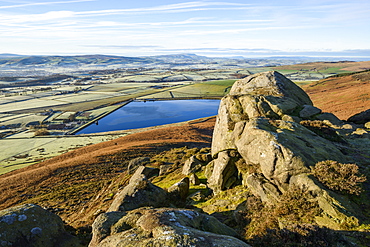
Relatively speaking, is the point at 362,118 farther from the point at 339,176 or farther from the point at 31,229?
the point at 31,229

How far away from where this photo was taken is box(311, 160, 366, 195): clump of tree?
38.7 feet

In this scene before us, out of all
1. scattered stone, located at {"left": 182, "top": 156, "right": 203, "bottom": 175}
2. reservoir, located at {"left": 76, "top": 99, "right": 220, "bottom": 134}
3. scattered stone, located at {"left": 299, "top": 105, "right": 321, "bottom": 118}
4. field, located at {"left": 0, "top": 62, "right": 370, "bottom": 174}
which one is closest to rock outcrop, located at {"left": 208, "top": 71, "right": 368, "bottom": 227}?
scattered stone, located at {"left": 299, "top": 105, "right": 321, "bottom": 118}

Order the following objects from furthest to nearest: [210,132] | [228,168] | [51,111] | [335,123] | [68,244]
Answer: [51,111]
[210,132]
[335,123]
[228,168]
[68,244]

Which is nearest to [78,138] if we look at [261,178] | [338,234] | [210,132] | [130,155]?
[130,155]

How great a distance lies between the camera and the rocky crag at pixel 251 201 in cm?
914

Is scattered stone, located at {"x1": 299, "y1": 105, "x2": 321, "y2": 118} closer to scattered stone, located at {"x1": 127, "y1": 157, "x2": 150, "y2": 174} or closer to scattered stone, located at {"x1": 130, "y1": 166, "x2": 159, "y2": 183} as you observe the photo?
scattered stone, located at {"x1": 130, "y1": 166, "x2": 159, "y2": 183}

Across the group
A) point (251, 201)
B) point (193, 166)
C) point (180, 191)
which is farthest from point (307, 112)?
point (180, 191)

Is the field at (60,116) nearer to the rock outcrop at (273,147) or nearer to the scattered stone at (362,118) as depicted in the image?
the scattered stone at (362,118)

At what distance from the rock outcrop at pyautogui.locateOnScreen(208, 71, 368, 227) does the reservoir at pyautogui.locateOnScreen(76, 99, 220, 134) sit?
3207 inches

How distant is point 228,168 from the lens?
1797cm

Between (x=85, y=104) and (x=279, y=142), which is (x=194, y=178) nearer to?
(x=279, y=142)

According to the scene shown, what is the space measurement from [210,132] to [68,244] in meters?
54.5

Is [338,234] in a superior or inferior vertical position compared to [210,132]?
superior

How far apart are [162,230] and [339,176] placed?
10982 mm
